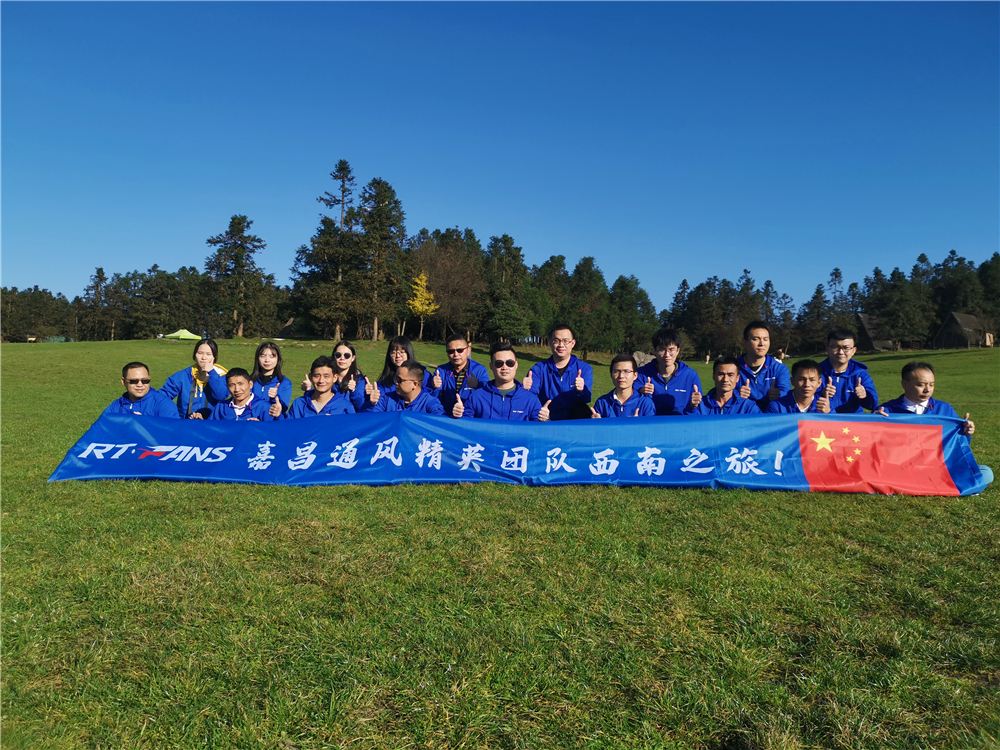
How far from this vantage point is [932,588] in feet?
12.0

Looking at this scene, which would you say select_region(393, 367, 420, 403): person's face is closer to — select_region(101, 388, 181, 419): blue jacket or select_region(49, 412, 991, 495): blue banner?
select_region(49, 412, 991, 495): blue banner

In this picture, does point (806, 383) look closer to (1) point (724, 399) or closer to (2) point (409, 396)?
(1) point (724, 399)

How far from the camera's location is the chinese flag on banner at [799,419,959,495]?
600cm

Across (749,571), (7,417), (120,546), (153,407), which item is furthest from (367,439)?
(7,417)

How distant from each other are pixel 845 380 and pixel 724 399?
1828mm

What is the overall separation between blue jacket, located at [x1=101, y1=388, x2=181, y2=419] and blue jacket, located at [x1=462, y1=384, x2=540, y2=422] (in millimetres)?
3897

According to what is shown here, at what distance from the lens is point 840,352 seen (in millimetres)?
7211

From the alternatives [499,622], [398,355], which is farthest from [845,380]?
[499,622]

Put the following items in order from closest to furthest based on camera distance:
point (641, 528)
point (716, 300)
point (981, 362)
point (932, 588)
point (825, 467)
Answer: point (932, 588), point (641, 528), point (825, 467), point (981, 362), point (716, 300)

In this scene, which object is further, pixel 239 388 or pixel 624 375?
pixel 239 388

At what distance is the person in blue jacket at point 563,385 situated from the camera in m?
7.49

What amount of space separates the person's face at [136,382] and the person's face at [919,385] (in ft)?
30.3

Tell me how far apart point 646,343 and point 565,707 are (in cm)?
6816

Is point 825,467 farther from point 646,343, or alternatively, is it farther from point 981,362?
point 646,343
